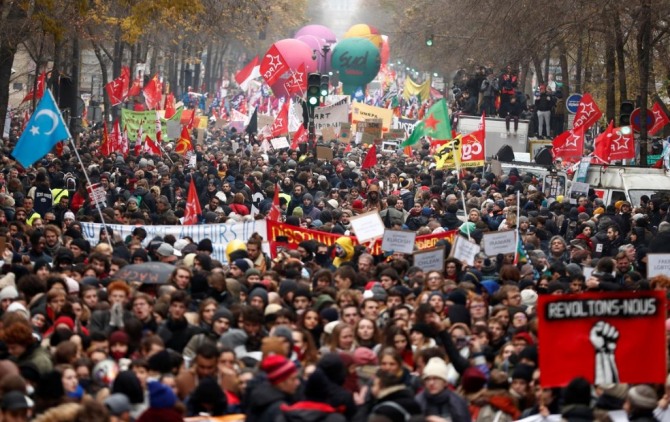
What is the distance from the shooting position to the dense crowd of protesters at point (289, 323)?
864cm

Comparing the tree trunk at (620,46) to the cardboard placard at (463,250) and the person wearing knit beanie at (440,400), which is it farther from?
the person wearing knit beanie at (440,400)

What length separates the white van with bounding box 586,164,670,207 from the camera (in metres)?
25.2

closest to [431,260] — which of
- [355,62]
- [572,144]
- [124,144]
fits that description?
[572,144]

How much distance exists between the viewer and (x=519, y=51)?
1208 inches

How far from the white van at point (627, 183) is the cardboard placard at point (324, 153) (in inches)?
334

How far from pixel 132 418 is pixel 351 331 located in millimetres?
2397

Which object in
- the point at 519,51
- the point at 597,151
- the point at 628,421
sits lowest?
the point at 628,421

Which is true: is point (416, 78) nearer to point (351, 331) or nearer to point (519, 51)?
point (519, 51)

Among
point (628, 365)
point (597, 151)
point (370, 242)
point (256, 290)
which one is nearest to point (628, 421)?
point (628, 365)

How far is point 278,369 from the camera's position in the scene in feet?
27.8

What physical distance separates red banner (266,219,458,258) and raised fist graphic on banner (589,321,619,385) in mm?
8296

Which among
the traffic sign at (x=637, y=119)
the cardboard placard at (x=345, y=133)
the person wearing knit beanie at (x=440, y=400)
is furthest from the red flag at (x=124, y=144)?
the person wearing knit beanie at (x=440, y=400)

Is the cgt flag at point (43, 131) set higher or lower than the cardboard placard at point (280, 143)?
lower

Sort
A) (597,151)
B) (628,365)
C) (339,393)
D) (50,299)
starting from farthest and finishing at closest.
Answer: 1. (597,151)
2. (50,299)
3. (628,365)
4. (339,393)
